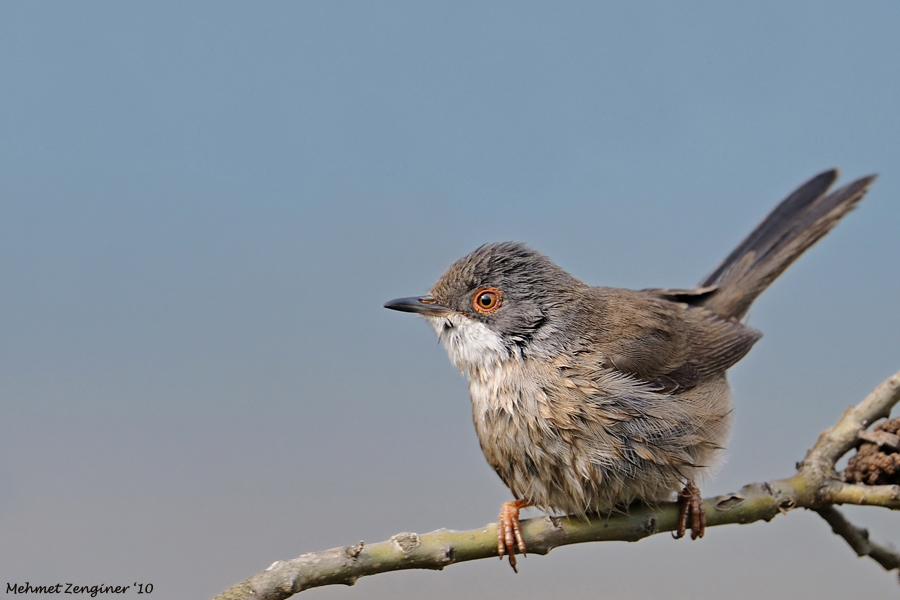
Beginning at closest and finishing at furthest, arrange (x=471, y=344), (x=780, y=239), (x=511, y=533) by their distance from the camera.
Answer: (x=511, y=533)
(x=471, y=344)
(x=780, y=239)

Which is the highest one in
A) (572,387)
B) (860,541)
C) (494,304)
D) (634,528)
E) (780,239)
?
(780,239)

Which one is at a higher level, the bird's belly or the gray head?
the gray head

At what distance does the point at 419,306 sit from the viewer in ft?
13.5

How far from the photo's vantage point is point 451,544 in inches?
123

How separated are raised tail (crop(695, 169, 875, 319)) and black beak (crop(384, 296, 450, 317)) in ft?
6.92

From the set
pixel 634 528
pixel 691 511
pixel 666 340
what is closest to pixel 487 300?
pixel 666 340

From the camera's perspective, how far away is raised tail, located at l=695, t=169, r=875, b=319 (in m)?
5.29

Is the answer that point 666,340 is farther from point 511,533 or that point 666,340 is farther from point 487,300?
point 511,533

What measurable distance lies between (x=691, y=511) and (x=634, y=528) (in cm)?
30

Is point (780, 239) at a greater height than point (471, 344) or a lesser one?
greater

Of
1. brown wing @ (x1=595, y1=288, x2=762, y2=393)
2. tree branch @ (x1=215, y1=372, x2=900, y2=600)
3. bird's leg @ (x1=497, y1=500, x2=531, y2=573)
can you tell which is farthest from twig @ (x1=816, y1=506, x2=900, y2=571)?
bird's leg @ (x1=497, y1=500, x2=531, y2=573)

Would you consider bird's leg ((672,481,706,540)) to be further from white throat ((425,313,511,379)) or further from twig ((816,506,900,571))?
white throat ((425,313,511,379))

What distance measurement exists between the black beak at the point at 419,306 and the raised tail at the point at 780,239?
211cm

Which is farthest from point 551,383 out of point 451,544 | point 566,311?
point 451,544
